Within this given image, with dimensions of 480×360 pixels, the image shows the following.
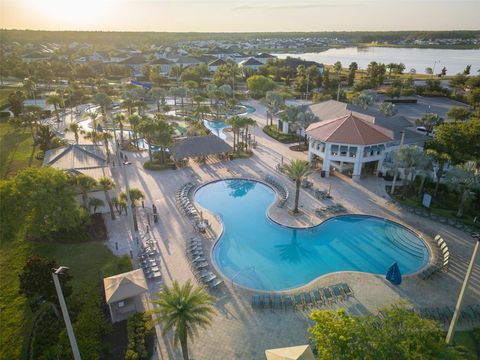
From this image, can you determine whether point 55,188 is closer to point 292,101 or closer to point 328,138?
point 328,138

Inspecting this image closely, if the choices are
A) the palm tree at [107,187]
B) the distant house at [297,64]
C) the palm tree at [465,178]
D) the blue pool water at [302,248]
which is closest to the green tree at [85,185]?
the palm tree at [107,187]

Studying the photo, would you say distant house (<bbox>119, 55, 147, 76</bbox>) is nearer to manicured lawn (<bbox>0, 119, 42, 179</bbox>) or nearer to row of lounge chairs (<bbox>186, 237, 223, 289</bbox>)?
manicured lawn (<bbox>0, 119, 42, 179</bbox>)

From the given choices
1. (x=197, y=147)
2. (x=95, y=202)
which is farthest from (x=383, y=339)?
(x=197, y=147)

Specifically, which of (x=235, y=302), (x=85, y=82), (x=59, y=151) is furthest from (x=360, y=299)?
(x=85, y=82)

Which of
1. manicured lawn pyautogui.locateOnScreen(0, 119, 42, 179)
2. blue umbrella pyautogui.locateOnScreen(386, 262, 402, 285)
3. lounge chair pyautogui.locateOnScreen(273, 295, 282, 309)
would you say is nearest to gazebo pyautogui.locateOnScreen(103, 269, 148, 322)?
lounge chair pyautogui.locateOnScreen(273, 295, 282, 309)

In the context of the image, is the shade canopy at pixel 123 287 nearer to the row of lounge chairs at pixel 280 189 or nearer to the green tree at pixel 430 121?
the row of lounge chairs at pixel 280 189
